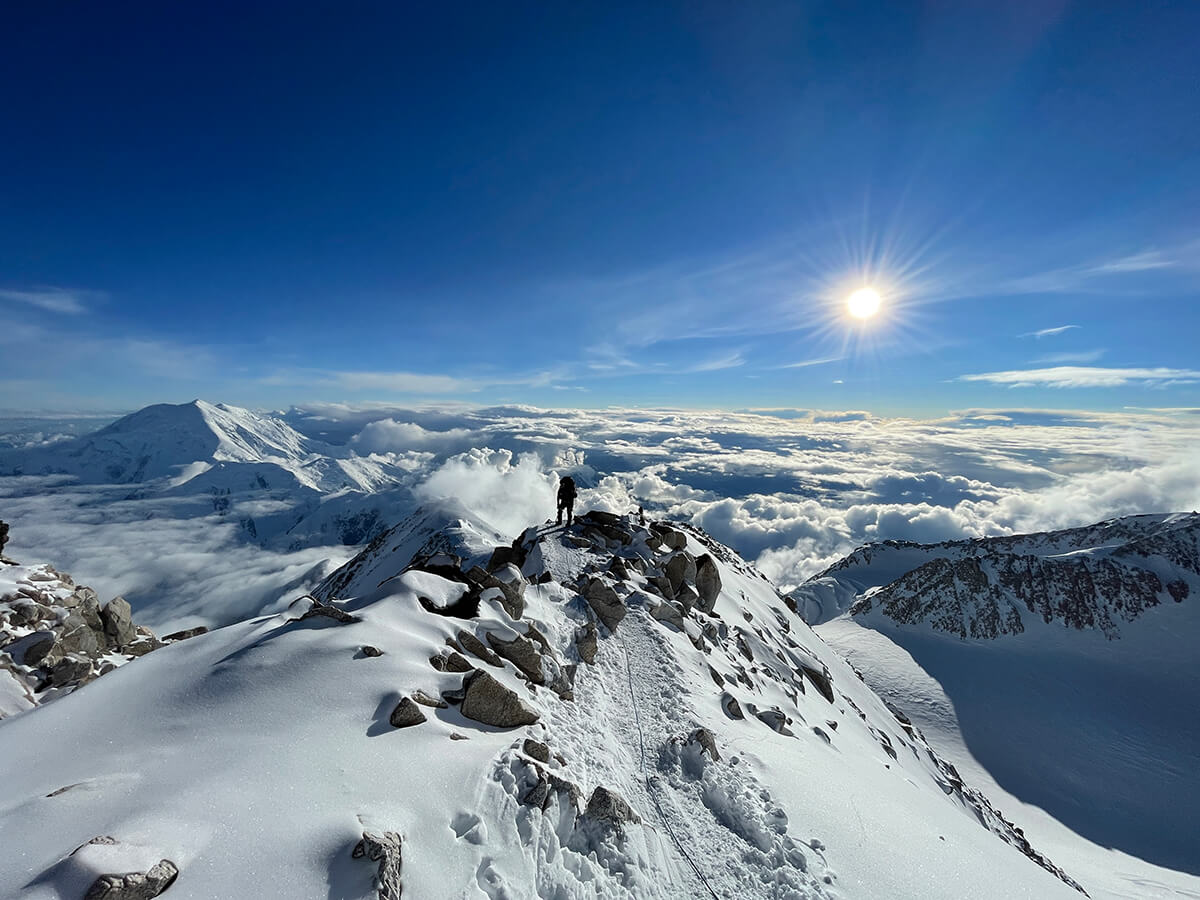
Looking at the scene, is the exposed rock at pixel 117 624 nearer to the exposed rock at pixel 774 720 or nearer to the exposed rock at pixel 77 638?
the exposed rock at pixel 77 638

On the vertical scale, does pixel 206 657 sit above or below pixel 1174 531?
above

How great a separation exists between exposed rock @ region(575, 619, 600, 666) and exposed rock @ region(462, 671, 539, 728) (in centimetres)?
604

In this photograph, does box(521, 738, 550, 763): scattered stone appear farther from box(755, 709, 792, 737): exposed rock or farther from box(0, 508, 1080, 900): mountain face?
box(755, 709, 792, 737): exposed rock

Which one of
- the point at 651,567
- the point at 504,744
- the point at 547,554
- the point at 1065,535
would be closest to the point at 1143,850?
the point at 651,567

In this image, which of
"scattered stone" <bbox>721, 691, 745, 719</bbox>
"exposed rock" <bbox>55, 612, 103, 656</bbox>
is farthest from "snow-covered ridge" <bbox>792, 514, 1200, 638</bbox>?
"exposed rock" <bbox>55, 612, 103, 656</bbox>

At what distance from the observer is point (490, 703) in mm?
11109

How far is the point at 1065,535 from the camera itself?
167375 millimetres

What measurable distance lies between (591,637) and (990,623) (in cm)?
14087

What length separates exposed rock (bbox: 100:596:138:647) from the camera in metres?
21.7

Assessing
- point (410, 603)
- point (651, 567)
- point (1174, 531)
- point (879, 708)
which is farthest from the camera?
point (1174, 531)

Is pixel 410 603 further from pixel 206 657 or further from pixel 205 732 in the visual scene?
pixel 205 732

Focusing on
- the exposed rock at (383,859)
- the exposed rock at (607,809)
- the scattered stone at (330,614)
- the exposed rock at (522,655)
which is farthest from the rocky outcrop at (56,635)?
the exposed rock at (607,809)

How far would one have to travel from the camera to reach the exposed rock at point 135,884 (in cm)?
479

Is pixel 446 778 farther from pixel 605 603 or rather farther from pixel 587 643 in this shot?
pixel 605 603
